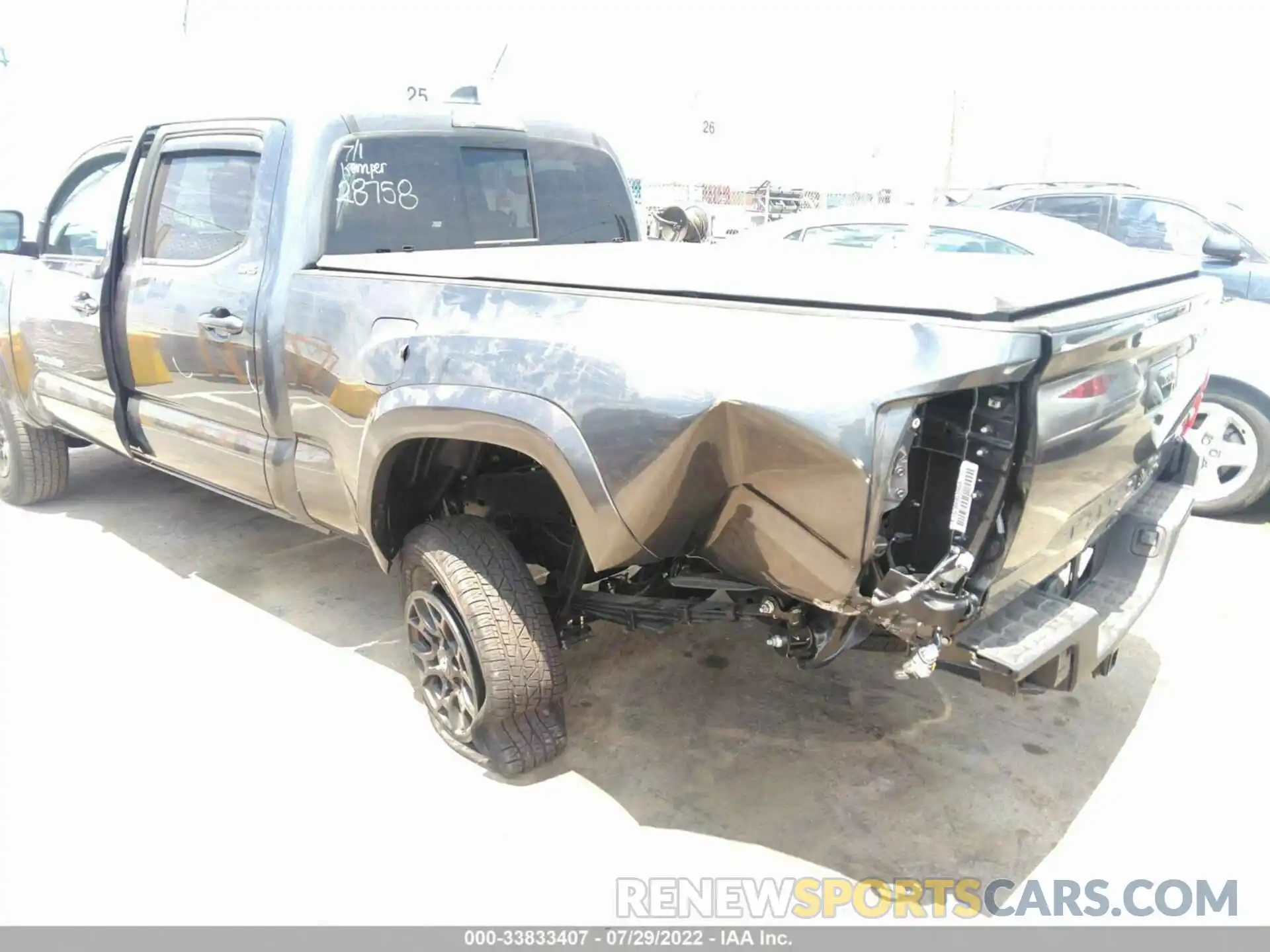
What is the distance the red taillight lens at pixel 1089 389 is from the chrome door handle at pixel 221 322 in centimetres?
264

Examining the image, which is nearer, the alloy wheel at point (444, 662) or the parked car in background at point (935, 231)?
the alloy wheel at point (444, 662)

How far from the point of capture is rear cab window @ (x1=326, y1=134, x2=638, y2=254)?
3139mm

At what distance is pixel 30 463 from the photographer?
4934mm

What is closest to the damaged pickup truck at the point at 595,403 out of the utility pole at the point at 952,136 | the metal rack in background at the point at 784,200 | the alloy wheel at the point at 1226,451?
the alloy wheel at the point at 1226,451

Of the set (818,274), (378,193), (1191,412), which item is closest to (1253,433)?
(1191,412)

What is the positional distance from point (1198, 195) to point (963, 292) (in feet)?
20.3

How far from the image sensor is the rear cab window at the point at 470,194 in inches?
124

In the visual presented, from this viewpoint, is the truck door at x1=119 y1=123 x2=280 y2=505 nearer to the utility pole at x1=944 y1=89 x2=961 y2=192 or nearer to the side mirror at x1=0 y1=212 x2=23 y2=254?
the side mirror at x1=0 y1=212 x2=23 y2=254

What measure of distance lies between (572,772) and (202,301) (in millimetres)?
2179

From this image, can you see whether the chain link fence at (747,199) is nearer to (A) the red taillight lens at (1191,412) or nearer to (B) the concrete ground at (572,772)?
(A) the red taillight lens at (1191,412)

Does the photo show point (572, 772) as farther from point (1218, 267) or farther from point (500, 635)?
point (1218, 267)

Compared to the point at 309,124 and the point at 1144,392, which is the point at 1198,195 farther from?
the point at 309,124

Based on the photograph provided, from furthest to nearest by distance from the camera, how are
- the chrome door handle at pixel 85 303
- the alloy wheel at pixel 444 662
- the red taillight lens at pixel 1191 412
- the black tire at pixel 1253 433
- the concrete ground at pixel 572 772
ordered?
the black tire at pixel 1253 433, the chrome door handle at pixel 85 303, the red taillight lens at pixel 1191 412, the alloy wheel at pixel 444 662, the concrete ground at pixel 572 772

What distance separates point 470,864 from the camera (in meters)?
2.40
